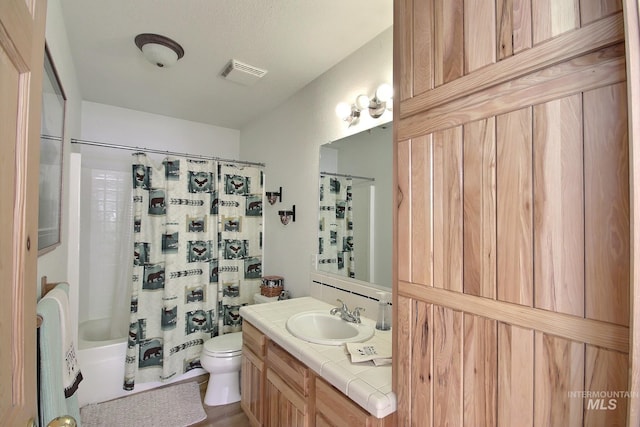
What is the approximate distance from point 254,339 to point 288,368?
45cm

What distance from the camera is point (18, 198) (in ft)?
1.80

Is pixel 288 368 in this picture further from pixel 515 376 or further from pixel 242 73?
pixel 242 73

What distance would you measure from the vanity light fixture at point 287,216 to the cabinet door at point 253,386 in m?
1.09

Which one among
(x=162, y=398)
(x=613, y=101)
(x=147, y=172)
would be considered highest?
(x=147, y=172)

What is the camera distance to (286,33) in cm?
178

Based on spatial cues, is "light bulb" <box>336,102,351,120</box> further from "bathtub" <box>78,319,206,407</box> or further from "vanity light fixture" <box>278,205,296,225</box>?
"bathtub" <box>78,319,206,407</box>

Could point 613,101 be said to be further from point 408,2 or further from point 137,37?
point 137,37

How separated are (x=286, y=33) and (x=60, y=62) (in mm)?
1278

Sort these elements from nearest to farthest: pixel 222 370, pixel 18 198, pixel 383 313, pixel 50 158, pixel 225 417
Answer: pixel 18 198 → pixel 50 158 → pixel 383 313 → pixel 225 417 → pixel 222 370

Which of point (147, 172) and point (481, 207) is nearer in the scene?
point (481, 207)

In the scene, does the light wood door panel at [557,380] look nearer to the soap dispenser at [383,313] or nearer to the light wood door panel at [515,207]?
the light wood door panel at [515,207]

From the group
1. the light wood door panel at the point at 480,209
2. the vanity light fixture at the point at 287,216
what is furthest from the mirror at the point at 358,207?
the light wood door panel at the point at 480,209

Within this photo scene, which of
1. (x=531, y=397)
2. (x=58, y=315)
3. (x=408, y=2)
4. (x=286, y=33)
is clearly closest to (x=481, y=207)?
(x=531, y=397)

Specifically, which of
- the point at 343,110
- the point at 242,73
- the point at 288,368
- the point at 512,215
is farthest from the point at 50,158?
the point at 512,215
